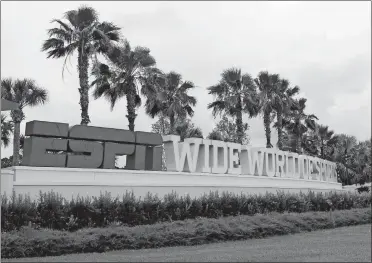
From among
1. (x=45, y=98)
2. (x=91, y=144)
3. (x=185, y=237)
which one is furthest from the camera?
(x=45, y=98)

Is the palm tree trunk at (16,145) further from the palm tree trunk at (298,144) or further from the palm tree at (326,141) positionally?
the palm tree at (326,141)

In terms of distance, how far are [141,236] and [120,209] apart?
2.95m

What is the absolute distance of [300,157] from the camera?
97.3 ft

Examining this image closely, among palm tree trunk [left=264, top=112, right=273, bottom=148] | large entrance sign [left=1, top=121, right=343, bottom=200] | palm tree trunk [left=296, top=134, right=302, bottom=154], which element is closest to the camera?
large entrance sign [left=1, top=121, right=343, bottom=200]

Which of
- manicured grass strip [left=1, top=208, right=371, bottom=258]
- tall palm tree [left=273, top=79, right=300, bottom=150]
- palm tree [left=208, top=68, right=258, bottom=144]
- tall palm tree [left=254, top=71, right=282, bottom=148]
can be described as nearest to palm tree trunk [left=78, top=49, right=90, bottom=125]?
manicured grass strip [left=1, top=208, right=371, bottom=258]

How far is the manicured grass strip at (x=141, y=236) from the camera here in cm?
1141

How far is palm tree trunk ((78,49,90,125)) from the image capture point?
2061 centimetres

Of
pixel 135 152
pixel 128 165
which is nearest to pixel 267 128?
pixel 135 152

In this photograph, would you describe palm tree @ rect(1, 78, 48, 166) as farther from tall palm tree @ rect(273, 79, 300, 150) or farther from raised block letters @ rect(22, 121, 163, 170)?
tall palm tree @ rect(273, 79, 300, 150)

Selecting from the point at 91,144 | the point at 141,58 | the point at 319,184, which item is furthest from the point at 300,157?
the point at 91,144

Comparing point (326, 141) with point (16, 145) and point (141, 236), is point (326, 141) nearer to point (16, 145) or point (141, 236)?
point (16, 145)

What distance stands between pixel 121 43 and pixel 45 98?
708cm

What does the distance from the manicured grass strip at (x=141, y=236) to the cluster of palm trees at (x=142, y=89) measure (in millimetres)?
8596

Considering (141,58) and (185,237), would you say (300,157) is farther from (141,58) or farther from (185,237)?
(185,237)
